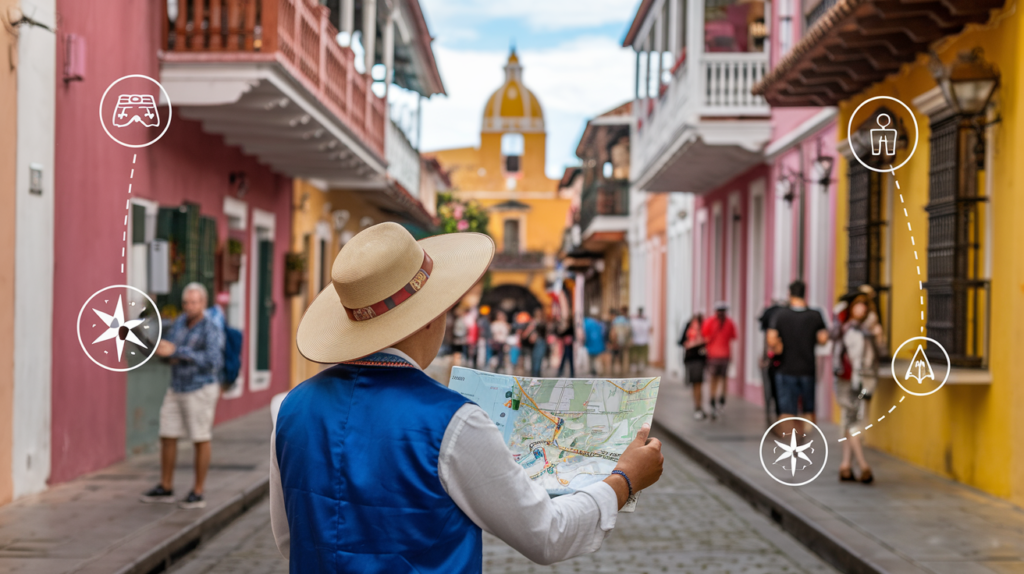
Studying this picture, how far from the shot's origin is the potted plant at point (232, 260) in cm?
1391

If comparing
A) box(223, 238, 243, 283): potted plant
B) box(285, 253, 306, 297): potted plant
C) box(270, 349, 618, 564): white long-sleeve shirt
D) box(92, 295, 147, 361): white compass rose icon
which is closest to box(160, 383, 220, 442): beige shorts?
box(92, 295, 147, 361): white compass rose icon

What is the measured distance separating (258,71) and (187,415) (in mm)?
4103

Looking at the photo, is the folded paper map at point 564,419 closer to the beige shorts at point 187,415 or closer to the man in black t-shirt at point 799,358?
the beige shorts at point 187,415

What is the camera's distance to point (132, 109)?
9.84 meters

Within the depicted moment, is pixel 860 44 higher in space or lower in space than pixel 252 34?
lower

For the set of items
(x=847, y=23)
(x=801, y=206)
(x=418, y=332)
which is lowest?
(x=418, y=332)

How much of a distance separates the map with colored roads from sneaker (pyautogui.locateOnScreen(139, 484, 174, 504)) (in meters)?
6.45

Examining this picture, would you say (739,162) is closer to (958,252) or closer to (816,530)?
(958,252)

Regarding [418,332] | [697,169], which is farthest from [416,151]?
[418,332]

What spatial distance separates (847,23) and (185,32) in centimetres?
607

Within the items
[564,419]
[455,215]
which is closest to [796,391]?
[564,419]

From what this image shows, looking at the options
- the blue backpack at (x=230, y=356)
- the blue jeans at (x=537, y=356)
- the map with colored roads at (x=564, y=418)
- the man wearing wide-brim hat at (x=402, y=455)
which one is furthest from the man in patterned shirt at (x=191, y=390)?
the blue jeans at (x=537, y=356)

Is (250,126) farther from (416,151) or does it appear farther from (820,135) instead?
(416,151)

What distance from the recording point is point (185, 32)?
11.4 metres
